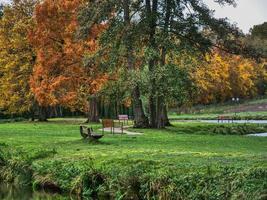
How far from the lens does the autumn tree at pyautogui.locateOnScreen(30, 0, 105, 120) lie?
50719mm

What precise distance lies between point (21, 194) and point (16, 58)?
136 ft

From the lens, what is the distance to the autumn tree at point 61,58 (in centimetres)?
→ 5072

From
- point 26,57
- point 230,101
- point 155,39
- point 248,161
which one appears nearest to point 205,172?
point 248,161

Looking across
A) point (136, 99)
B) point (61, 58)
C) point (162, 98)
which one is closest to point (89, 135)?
point (162, 98)

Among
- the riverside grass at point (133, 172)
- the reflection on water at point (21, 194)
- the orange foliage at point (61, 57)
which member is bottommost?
the reflection on water at point (21, 194)

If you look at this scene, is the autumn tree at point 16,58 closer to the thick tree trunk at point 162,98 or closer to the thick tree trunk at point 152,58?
the thick tree trunk at point 152,58

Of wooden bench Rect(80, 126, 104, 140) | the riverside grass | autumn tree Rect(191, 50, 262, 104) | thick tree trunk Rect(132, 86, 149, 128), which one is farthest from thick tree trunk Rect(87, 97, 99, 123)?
autumn tree Rect(191, 50, 262, 104)

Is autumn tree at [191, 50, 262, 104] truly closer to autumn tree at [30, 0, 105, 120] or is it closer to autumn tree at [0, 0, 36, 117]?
autumn tree at [0, 0, 36, 117]

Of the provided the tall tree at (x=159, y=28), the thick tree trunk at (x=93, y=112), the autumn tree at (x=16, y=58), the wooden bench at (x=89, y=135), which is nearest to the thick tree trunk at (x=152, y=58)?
the tall tree at (x=159, y=28)

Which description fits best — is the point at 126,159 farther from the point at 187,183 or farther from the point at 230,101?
the point at 230,101

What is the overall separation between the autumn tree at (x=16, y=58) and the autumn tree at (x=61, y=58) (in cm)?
464

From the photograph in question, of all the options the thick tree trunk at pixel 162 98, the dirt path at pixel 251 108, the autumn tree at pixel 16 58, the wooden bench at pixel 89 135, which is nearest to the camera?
the wooden bench at pixel 89 135

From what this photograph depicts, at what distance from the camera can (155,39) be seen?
39281 mm

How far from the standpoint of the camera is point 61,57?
2067 inches
